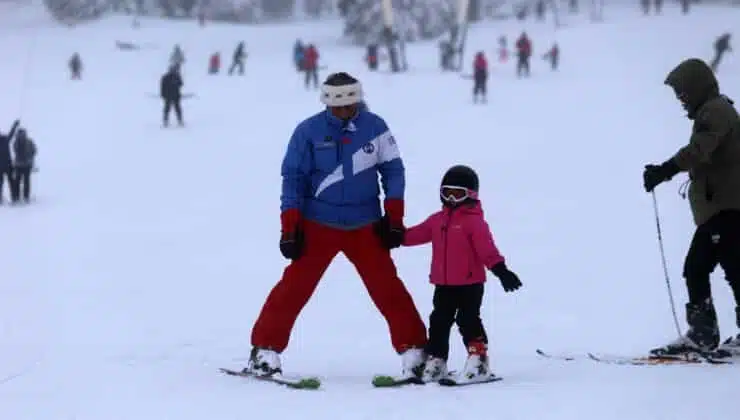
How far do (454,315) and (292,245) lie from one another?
35.4 inches

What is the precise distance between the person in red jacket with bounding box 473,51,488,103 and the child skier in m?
23.5

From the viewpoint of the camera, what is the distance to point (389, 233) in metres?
6.10

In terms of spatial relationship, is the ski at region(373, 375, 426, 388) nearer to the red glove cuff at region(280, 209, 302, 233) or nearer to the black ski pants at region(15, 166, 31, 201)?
the red glove cuff at region(280, 209, 302, 233)

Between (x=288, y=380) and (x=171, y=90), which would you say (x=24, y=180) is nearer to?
(x=171, y=90)

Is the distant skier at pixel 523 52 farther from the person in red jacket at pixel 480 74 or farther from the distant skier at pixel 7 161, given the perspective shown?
the distant skier at pixel 7 161

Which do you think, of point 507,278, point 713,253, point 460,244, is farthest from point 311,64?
point 507,278

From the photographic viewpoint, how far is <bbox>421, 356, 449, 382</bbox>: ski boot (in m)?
5.95

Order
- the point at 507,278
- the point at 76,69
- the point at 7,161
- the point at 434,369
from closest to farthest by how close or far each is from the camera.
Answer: the point at 507,278
the point at 434,369
the point at 7,161
the point at 76,69

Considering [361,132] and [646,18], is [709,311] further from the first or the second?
[646,18]

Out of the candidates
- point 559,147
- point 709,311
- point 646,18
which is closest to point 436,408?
point 709,311

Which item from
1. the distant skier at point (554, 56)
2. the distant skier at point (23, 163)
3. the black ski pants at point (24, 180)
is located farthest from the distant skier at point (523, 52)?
the black ski pants at point (24, 180)

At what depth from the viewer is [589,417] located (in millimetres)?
4844

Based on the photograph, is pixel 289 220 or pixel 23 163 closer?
pixel 289 220

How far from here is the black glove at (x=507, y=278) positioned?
559 cm
